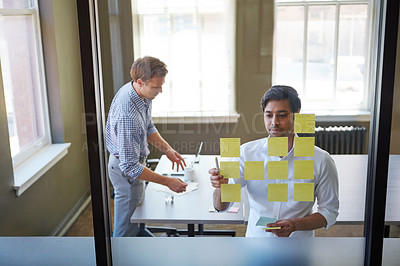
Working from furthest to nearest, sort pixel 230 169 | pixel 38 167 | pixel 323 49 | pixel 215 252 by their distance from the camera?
1. pixel 38 167
2. pixel 215 252
3. pixel 230 169
4. pixel 323 49

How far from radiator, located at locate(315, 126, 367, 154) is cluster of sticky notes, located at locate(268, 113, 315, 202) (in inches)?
1.5

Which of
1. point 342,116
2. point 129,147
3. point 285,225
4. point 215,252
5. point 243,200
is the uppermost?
point 342,116

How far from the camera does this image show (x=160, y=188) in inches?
69.3

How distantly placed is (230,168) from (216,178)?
74mm

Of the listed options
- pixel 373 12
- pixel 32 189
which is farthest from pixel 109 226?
pixel 373 12

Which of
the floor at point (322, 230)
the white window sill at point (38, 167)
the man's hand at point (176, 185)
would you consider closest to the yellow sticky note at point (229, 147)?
the man's hand at point (176, 185)

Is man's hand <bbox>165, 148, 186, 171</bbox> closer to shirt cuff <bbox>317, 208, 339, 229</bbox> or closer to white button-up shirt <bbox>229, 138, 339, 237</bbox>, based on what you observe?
white button-up shirt <bbox>229, 138, 339, 237</bbox>

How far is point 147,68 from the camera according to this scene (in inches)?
64.5

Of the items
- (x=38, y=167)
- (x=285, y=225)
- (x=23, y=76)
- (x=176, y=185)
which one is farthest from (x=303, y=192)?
(x=23, y=76)

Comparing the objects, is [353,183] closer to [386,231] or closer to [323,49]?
[386,231]

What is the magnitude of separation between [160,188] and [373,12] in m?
1.06

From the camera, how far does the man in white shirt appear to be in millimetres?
1626

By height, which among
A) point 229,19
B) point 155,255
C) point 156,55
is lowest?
point 155,255

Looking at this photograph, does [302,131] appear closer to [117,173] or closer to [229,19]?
[229,19]
